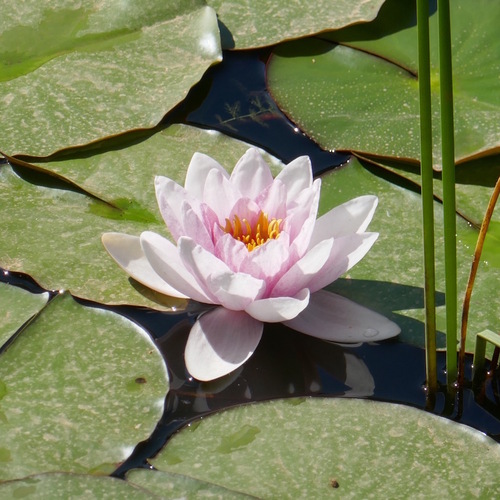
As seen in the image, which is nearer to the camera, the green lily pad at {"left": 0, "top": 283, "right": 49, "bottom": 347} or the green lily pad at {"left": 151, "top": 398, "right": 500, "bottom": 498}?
the green lily pad at {"left": 151, "top": 398, "right": 500, "bottom": 498}

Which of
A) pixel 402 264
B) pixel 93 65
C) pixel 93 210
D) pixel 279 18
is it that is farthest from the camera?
pixel 279 18

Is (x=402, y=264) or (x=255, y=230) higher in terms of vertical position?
(x=255, y=230)

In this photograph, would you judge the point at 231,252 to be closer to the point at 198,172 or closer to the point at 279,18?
the point at 198,172

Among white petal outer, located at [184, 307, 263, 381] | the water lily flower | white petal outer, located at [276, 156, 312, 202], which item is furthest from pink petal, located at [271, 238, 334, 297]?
white petal outer, located at [276, 156, 312, 202]

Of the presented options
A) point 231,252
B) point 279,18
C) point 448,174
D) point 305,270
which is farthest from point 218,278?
point 279,18

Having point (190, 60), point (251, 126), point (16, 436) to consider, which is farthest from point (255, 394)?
point (190, 60)

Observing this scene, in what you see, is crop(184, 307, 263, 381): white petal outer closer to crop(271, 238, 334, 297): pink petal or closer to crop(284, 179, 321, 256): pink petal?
crop(271, 238, 334, 297): pink petal

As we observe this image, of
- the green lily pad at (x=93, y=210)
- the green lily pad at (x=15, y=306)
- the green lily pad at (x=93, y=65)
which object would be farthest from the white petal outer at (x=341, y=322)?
the green lily pad at (x=93, y=65)
